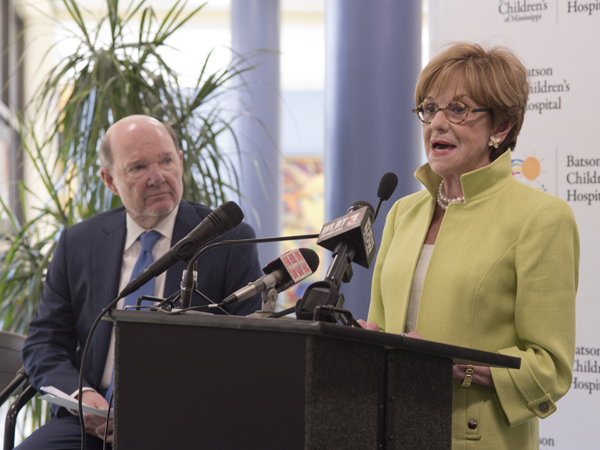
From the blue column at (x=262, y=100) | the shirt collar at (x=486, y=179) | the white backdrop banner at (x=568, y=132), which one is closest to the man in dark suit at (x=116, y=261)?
the shirt collar at (x=486, y=179)

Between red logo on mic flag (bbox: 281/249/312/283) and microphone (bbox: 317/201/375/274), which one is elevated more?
microphone (bbox: 317/201/375/274)

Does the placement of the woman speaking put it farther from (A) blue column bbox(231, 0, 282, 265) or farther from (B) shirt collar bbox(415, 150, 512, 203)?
(A) blue column bbox(231, 0, 282, 265)

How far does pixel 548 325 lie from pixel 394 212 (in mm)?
548

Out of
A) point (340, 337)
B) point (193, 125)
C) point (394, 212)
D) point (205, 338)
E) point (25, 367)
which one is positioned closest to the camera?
point (340, 337)

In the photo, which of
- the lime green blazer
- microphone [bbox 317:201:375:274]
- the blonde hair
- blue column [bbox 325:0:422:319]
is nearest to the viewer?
microphone [bbox 317:201:375:274]

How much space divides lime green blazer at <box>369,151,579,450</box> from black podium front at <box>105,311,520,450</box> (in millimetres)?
235

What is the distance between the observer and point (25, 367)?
80.1 inches

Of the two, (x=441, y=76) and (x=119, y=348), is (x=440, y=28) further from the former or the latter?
(x=119, y=348)

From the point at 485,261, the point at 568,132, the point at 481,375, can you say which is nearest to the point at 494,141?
the point at 485,261

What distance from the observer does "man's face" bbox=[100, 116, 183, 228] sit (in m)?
2.09

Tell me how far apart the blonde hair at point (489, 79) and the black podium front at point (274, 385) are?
2.03ft

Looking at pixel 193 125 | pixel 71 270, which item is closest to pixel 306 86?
pixel 193 125

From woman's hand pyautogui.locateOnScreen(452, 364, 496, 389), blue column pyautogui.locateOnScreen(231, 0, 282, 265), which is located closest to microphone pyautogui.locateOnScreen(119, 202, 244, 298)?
woman's hand pyautogui.locateOnScreen(452, 364, 496, 389)

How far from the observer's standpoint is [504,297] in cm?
127
